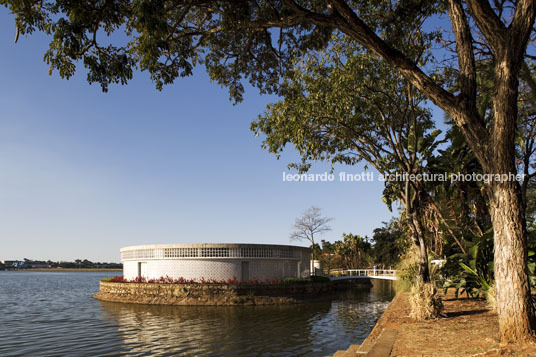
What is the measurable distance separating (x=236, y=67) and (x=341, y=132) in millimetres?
6311

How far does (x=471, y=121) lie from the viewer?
830 cm

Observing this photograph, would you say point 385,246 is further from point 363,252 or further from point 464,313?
point 464,313

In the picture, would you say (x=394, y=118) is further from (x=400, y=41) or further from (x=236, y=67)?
(x=236, y=67)

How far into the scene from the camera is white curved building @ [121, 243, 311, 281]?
33.4m

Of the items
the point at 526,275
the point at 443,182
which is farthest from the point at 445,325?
the point at 443,182

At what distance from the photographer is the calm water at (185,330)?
14.4m

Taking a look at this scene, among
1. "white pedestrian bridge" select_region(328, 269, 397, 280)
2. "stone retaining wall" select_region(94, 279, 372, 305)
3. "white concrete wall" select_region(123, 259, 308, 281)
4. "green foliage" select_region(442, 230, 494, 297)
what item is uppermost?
"green foliage" select_region(442, 230, 494, 297)

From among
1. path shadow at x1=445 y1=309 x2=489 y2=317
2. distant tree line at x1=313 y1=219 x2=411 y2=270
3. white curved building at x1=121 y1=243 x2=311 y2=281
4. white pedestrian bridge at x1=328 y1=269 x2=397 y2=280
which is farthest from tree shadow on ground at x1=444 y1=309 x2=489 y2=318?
distant tree line at x1=313 y1=219 x2=411 y2=270

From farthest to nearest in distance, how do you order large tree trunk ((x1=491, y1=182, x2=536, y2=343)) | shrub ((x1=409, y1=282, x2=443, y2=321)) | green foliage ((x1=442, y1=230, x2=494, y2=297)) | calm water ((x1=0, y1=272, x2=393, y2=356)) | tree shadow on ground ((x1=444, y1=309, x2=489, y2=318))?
calm water ((x1=0, y1=272, x2=393, y2=356)), green foliage ((x1=442, y1=230, x2=494, y2=297)), tree shadow on ground ((x1=444, y1=309, x2=489, y2=318)), shrub ((x1=409, y1=282, x2=443, y2=321)), large tree trunk ((x1=491, y1=182, x2=536, y2=343))

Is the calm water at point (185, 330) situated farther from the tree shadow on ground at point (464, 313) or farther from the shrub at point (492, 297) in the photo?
the shrub at point (492, 297)

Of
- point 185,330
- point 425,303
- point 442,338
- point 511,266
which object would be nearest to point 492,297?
point 425,303

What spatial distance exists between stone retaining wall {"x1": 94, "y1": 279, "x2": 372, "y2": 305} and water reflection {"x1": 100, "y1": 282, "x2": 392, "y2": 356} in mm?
1337

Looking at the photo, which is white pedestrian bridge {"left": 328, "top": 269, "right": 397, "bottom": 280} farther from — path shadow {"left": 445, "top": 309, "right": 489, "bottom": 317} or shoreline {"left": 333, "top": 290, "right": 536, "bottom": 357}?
shoreline {"left": 333, "top": 290, "right": 536, "bottom": 357}

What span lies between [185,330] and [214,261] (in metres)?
14.9
